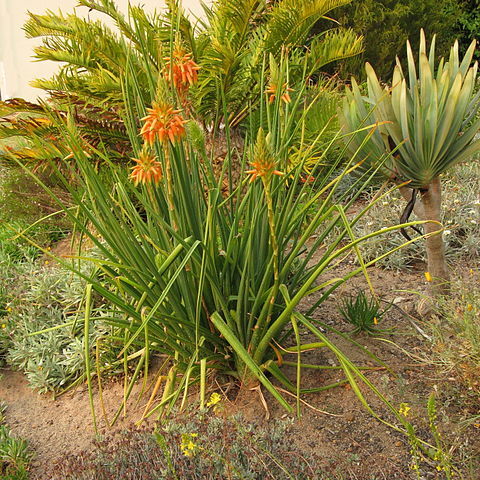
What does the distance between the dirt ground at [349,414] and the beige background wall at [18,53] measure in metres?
7.84

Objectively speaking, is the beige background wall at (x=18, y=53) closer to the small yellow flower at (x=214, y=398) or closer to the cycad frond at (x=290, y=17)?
the cycad frond at (x=290, y=17)

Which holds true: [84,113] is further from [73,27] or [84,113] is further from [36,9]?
[36,9]

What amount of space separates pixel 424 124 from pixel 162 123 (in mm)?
1317

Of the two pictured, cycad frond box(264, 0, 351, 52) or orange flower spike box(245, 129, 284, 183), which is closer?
A: orange flower spike box(245, 129, 284, 183)

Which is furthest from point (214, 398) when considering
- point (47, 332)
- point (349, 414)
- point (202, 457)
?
point (47, 332)

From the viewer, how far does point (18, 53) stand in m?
10.6

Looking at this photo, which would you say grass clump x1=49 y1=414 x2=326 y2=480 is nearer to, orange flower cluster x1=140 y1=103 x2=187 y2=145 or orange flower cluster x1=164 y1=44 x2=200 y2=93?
orange flower cluster x1=140 y1=103 x2=187 y2=145

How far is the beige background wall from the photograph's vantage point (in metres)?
9.89

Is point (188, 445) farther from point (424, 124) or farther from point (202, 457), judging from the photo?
point (424, 124)

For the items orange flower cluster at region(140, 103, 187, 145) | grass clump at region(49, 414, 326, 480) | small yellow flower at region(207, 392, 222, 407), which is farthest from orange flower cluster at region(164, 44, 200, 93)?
grass clump at region(49, 414, 326, 480)

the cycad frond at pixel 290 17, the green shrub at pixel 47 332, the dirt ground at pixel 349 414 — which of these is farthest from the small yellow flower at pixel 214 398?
the cycad frond at pixel 290 17

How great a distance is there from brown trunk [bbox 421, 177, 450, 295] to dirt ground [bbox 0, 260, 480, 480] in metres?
0.23

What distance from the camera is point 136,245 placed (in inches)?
93.3

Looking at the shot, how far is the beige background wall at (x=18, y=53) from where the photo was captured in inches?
389
